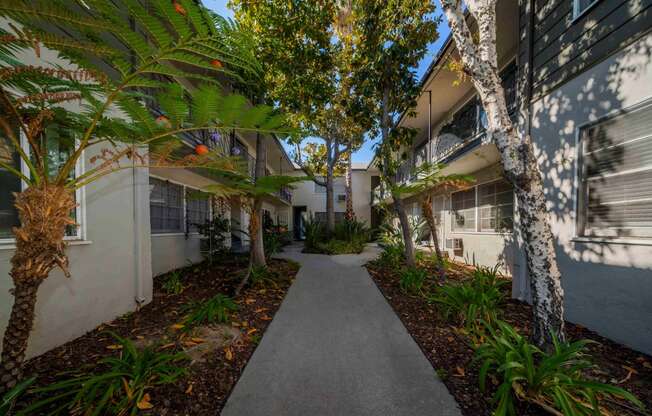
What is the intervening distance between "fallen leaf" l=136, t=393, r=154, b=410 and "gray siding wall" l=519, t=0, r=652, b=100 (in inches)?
241

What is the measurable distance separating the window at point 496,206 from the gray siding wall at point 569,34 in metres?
2.89

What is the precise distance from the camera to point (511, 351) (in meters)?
2.15

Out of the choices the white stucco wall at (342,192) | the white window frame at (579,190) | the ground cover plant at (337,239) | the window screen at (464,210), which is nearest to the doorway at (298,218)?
the white stucco wall at (342,192)

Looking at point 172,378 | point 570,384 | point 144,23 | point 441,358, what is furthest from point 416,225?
point 144,23

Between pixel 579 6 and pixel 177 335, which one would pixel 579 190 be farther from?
pixel 177 335

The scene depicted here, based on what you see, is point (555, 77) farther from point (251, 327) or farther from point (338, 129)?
point (338, 129)

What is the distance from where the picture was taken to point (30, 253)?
1.46 m

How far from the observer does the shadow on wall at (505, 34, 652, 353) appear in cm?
287

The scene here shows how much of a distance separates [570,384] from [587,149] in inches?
130

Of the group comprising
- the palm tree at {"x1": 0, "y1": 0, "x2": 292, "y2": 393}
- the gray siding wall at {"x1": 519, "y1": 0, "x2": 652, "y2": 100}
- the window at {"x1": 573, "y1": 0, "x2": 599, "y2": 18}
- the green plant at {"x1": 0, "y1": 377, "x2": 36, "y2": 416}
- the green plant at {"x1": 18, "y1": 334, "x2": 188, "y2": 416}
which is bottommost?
the green plant at {"x1": 18, "y1": 334, "x2": 188, "y2": 416}

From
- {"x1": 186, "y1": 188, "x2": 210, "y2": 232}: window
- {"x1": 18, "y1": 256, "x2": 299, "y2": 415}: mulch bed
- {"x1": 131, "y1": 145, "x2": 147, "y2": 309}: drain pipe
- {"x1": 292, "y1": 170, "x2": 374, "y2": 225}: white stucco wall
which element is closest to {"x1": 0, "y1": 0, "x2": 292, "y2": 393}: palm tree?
{"x1": 18, "y1": 256, "x2": 299, "y2": 415}: mulch bed

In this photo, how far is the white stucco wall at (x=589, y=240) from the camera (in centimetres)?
283

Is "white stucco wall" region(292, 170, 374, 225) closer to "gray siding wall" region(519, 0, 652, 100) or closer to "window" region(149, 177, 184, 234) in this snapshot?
"window" region(149, 177, 184, 234)

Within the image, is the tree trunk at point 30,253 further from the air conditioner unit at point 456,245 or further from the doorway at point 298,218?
the doorway at point 298,218
